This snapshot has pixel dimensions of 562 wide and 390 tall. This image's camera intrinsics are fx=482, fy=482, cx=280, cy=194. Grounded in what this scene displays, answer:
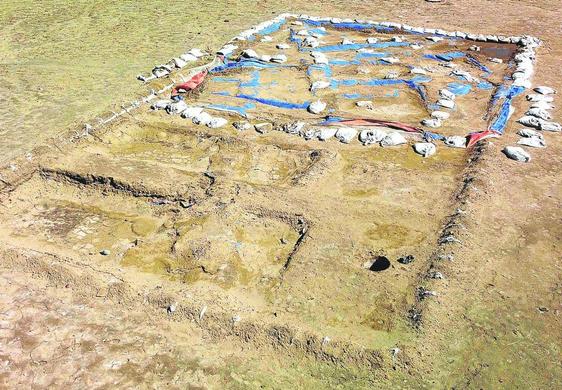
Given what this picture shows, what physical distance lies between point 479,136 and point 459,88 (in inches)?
62.4

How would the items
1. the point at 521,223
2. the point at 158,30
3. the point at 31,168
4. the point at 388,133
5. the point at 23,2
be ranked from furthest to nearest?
the point at 23,2
the point at 158,30
the point at 388,133
the point at 31,168
the point at 521,223

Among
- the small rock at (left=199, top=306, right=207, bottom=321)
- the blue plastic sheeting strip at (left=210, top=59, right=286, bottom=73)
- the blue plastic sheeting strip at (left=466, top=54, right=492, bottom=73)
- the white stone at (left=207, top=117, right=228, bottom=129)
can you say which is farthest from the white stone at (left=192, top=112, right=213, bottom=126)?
the blue plastic sheeting strip at (left=466, top=54, right=492, bottom=73)

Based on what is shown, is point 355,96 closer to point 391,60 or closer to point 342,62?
point 342,62

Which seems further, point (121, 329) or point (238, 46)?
point (238, 46)

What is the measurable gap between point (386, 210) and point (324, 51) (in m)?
4.58

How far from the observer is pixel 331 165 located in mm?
5395

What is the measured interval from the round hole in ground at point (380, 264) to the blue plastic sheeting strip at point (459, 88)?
3814 millimetres

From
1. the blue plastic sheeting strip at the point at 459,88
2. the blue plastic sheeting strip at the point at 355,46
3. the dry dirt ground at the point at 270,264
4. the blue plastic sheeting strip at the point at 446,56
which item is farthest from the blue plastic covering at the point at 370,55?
the dry dirt ground at the point at 270,264

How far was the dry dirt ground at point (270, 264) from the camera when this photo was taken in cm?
338

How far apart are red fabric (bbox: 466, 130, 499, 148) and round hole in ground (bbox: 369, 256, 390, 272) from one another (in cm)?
231

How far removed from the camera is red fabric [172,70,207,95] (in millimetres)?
6996

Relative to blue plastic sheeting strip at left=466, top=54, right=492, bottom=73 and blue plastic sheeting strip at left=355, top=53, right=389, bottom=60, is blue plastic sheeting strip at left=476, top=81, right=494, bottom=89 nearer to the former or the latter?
blue plastic sheeting strip at left=466, top=54, right=492, bottom=73

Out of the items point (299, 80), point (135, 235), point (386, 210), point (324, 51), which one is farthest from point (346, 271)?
point (324, 51)

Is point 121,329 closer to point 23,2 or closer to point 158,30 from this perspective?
point 158,30
